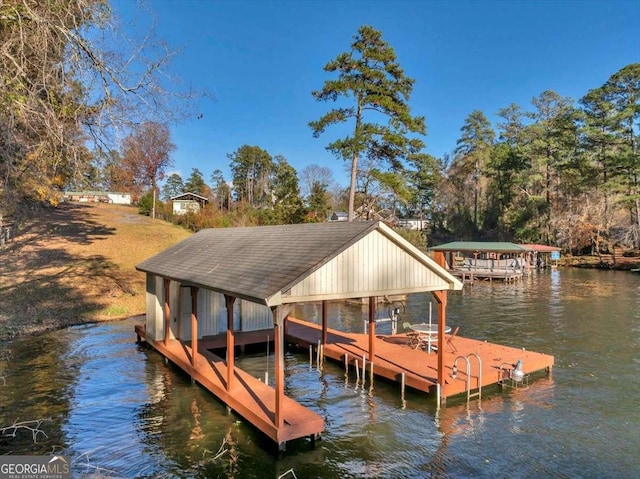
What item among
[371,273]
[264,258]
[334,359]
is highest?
[264,258]

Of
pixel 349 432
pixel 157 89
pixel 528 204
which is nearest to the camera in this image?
pixel 157 89

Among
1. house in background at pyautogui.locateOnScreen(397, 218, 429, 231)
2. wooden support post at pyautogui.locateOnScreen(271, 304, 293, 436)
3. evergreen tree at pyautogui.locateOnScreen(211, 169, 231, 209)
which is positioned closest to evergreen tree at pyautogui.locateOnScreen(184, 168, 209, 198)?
evergreen tree at pyautogui.locateOnScreen(211, 169, 231, 209)

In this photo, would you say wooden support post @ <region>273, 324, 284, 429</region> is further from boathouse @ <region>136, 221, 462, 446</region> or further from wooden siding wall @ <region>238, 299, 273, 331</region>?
wooden siding wall @ <region>238, 299, 273, 331</region>

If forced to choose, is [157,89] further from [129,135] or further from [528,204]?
[528,204]

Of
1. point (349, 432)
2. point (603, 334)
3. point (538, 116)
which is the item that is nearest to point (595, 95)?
point (538, 116)

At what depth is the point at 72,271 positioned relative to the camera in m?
26.6

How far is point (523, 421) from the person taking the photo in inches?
377

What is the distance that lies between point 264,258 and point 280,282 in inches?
84.9

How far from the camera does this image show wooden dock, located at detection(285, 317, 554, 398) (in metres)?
11.0

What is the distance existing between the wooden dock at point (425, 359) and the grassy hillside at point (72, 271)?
1079cm

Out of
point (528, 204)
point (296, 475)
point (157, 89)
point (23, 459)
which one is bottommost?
point (296, 475)

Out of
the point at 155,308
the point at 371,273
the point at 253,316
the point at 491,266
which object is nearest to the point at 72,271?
the point at 155,308

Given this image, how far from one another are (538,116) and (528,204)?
41.0 feet

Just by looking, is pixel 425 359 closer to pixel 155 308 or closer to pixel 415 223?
pixel 155 308
